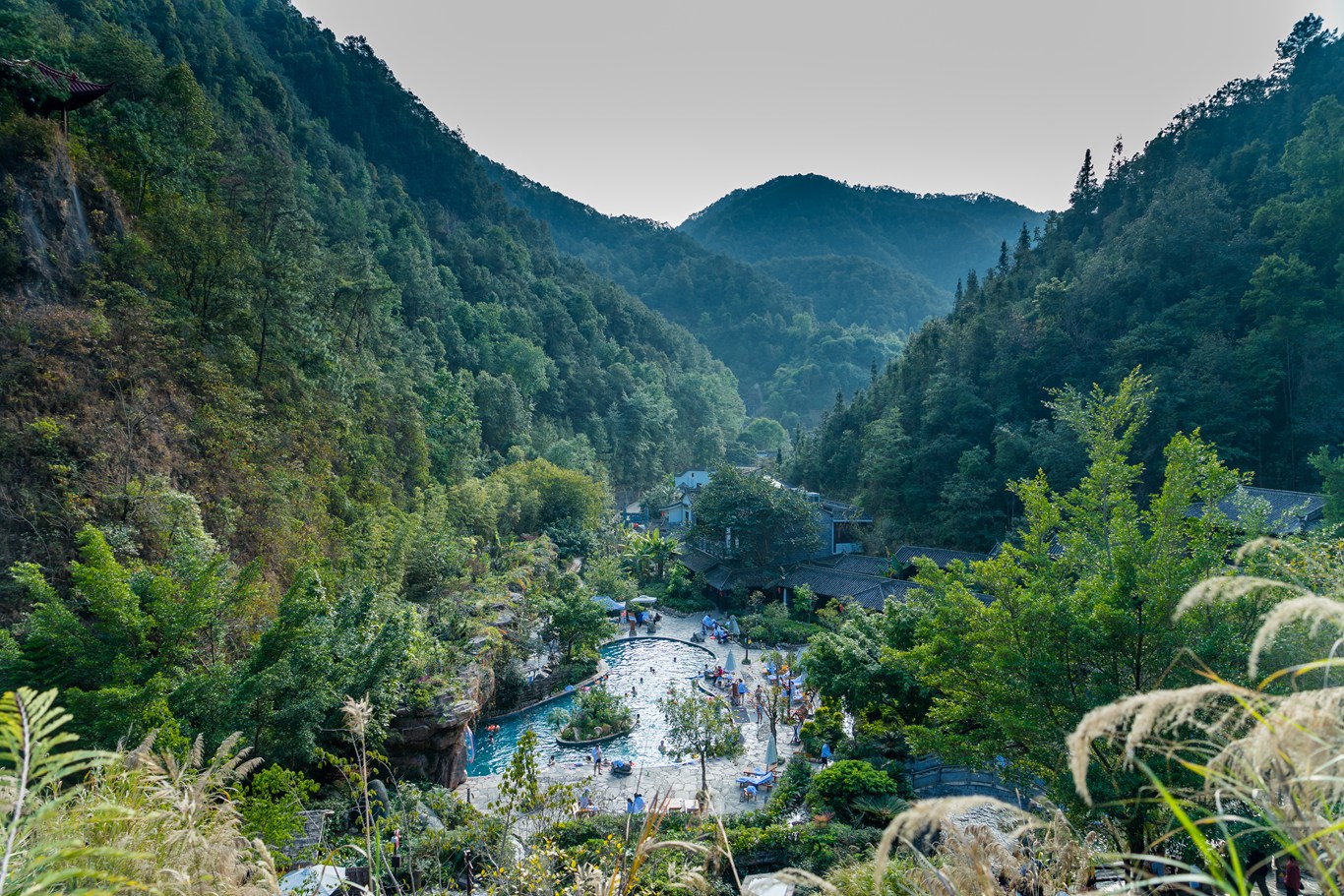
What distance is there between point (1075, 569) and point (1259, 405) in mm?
21740

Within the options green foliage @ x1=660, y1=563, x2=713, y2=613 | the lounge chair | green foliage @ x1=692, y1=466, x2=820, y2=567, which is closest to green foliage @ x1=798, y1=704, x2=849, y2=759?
the lounge chair

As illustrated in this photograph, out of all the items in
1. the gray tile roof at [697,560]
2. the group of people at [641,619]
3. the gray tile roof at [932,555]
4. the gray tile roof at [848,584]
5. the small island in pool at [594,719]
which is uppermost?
the gray tile roof at [932,555]

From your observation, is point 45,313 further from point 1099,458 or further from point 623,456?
point 623,456

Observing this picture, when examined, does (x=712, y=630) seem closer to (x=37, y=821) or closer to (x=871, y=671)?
(x=871, y=671)

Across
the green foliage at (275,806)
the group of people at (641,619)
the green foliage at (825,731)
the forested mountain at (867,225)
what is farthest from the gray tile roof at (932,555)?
the forested mountain at (867,225)

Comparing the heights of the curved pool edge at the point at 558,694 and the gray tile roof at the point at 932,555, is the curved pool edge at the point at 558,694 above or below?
below

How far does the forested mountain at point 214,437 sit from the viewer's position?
9.77 m

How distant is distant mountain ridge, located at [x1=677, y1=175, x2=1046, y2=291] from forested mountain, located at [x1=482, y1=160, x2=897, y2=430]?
3960 cm

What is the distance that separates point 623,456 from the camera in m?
53.3

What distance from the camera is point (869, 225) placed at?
166m

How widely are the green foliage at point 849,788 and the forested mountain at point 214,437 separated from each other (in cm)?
699

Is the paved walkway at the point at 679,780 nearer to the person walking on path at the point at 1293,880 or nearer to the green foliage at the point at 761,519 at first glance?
the person walking on path at the point at 1293,880

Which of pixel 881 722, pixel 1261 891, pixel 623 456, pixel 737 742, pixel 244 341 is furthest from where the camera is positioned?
pixel 623 456

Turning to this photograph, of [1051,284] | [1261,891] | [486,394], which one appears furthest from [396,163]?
[1261,891]
